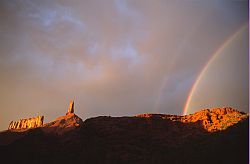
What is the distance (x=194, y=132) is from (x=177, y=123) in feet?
25.2

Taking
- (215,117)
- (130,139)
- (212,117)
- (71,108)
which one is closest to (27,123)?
(71,108)

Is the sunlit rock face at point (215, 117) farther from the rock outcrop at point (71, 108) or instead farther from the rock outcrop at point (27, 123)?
the rock outcrop at point (27, 123)

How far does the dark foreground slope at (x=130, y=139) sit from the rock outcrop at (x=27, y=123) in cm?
6096

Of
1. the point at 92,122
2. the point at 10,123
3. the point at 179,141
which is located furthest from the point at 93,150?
the point at 10,123

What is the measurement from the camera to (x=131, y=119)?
62969mm

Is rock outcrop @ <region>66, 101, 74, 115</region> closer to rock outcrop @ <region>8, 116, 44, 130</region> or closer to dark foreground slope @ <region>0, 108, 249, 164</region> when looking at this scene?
rock outcrop @ <region>8, 116, 44, 130</region>

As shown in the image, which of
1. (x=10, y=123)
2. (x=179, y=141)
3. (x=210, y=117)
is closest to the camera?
(x=179, y=141)

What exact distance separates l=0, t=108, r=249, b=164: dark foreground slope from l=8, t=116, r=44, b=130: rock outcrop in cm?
6096

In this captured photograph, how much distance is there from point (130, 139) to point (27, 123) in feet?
281

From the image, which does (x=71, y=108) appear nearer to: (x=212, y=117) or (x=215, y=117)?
(x=212, y=117)

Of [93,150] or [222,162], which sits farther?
[93,150]

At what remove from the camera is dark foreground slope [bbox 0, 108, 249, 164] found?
4316cm

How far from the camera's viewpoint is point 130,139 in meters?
55.1

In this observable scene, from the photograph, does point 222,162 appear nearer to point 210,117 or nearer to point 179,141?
point 179,141
